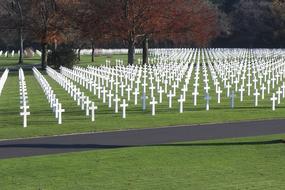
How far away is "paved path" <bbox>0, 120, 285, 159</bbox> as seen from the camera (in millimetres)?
14430

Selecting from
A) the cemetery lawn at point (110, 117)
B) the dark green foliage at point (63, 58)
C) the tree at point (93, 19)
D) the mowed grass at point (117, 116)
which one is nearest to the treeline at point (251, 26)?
the tree at point (93, 19)

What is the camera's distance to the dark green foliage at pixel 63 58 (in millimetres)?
53031

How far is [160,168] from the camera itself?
39.3 feet

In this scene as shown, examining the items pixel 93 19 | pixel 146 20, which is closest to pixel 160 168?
pixel 146 20

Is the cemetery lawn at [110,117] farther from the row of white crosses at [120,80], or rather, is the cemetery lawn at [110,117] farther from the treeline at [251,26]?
the treeline at [251,26]

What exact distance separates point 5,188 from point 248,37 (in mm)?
90338

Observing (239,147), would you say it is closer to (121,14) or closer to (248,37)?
(121,14)

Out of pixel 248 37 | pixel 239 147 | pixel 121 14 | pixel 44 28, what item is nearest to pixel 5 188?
pixel 239 147

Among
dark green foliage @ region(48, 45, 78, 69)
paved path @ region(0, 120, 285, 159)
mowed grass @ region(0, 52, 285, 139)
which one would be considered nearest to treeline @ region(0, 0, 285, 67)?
dark green foliage @ region(48, 45, 78, 69)

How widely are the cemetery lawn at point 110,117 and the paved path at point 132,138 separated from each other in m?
0.97

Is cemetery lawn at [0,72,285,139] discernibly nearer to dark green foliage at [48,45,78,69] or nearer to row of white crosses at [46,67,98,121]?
row of white crosses at [46,67,98,121]

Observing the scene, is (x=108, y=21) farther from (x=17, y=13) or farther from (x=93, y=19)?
(x=17, y=13)

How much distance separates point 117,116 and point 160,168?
885cm

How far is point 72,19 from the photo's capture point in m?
56.5
